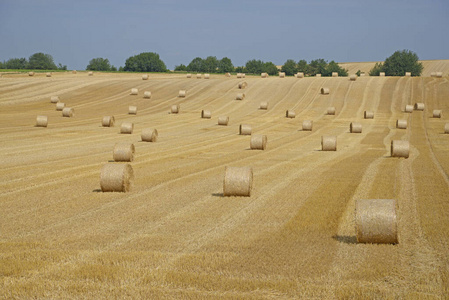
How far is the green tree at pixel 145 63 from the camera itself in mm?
150500

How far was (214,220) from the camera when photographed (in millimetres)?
13625

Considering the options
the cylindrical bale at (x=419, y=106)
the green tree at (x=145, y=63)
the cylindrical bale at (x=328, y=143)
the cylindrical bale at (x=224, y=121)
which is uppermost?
the green tree at (x=145, y=63)

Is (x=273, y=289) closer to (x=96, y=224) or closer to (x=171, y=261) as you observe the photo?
(x=171, y=261)

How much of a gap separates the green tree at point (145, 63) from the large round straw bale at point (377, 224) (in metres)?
141

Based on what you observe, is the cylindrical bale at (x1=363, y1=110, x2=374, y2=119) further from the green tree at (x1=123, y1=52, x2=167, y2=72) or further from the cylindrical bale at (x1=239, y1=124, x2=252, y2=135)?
the green tree at (x1=123, y1=52, x2=167, y2=72)

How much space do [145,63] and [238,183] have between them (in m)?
139

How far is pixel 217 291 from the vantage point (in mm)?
9016

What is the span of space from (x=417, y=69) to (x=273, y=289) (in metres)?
120

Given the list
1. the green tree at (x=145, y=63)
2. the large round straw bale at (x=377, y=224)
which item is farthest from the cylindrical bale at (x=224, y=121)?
the green tree at (x=145, y=63)

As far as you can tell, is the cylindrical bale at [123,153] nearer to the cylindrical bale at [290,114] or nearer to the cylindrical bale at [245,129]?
the cylindrical bale at [245,129]

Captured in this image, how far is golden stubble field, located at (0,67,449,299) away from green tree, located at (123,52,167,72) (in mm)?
116497

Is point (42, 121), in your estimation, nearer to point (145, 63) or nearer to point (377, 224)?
point (377, 224)

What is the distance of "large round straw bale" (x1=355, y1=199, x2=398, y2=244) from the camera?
36.9ft

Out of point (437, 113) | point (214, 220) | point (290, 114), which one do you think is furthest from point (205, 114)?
point (214, 220)
